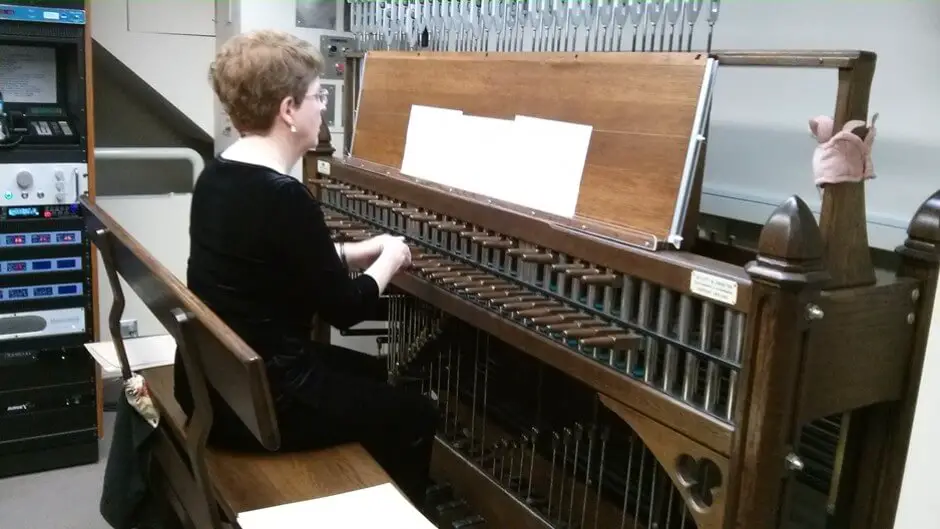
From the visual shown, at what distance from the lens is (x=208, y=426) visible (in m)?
1.30

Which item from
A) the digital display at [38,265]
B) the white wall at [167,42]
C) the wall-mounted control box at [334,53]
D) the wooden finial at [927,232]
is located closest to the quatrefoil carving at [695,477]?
the wooden finial at [927,232]

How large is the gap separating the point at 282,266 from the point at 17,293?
138 centimetres

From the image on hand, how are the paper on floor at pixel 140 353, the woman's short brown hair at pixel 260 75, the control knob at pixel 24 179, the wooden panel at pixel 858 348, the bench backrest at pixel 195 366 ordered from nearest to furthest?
the bench backrest at pixel 195 366 < the wooden panel at pixel 858 348 < the woman's short brown hair at pixel 260 75 < the paper on floor at pixel 140 353 < the control knob at pixel 24 179

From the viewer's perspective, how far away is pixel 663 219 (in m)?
1.44

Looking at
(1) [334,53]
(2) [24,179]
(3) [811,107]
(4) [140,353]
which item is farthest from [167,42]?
(3) [811,107]

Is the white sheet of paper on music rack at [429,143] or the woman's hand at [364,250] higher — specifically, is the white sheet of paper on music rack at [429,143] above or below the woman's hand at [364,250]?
above

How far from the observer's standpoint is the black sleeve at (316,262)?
1.57 meters

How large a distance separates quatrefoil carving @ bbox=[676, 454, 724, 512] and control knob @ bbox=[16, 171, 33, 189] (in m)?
2.08

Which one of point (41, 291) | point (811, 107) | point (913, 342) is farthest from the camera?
point (41, 291)

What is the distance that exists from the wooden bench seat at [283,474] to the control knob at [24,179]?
42.8 inches

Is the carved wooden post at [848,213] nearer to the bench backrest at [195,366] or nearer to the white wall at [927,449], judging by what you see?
the white wall at [927,449]

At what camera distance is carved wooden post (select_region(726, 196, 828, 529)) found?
112cm

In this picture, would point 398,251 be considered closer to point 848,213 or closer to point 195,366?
point 195,366

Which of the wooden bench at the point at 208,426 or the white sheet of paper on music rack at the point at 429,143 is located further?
the white sheet of paper on music rack at the point at 429,143
